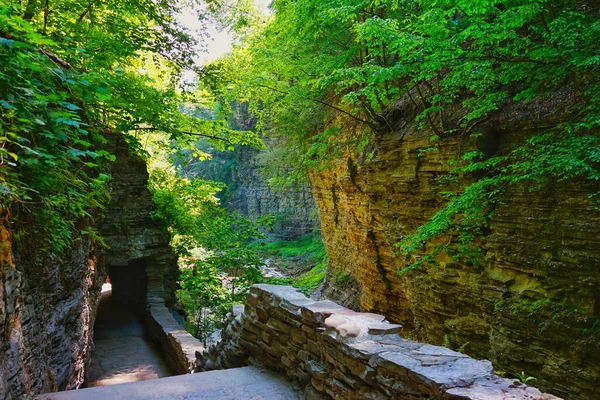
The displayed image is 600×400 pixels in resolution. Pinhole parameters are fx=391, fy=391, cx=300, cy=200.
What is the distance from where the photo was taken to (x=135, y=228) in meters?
11.5

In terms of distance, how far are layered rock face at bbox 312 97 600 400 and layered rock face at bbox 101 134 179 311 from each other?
6.36 metres

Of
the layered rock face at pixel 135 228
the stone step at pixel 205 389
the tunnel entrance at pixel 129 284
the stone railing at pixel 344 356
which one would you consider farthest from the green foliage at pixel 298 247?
the stone step at pixel 205 389

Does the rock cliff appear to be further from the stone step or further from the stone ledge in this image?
the stone step

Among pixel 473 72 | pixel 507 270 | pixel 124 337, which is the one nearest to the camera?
pixel 473 72

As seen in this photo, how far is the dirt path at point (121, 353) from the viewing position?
340 inches

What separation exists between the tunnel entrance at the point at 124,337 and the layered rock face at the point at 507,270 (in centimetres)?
621

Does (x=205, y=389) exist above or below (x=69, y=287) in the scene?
below

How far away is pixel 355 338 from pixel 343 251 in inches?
393

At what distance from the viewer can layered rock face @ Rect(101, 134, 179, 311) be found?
1096 centimetres

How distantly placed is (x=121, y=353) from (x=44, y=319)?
6107 millimetres

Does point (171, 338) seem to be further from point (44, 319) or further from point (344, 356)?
point (344, 356)

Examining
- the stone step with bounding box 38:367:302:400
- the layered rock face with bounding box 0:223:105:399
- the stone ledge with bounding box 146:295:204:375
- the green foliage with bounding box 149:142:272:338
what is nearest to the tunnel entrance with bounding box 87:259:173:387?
the stone ledge with bounding box 146:295:204:375

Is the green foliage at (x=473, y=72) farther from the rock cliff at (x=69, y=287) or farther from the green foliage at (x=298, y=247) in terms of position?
the green foliage at (x=298, y=247)

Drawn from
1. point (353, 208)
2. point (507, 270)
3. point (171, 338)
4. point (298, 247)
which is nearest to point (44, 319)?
point (171, 338)
